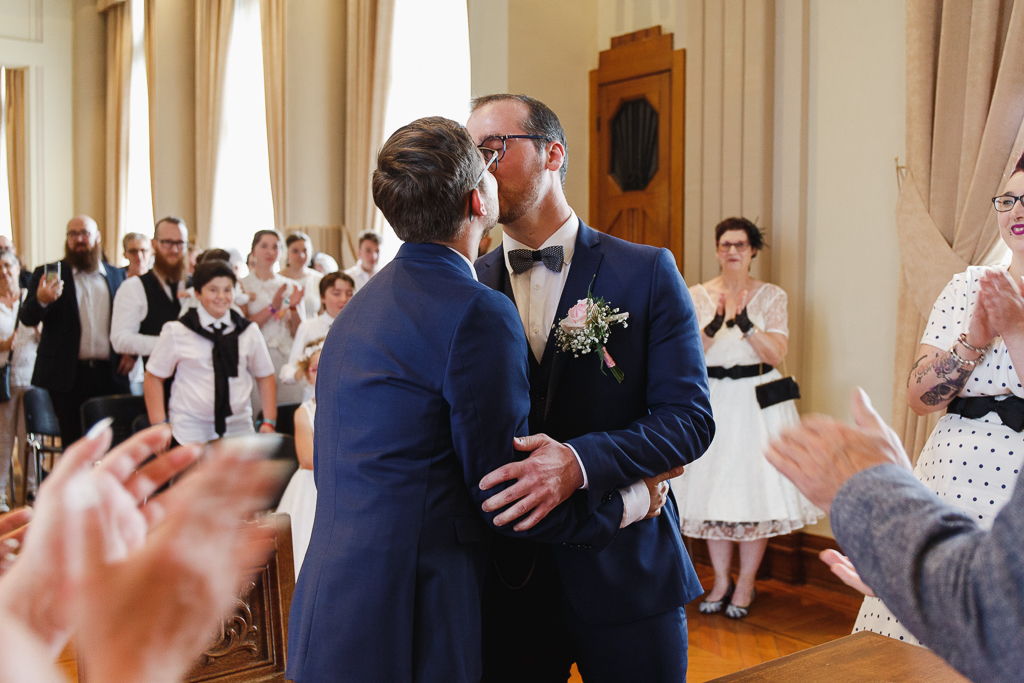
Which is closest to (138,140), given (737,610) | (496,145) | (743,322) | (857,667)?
(743,322)

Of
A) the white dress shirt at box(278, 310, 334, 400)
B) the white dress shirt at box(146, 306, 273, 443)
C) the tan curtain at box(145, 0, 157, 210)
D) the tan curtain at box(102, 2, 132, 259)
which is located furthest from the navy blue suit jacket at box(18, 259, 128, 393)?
the tan curtain at box(102, 2, 132, 259)

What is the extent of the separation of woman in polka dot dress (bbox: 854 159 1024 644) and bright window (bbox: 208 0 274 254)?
849 cm

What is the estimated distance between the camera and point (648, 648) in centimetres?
178

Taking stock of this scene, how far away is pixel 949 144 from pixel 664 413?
295 centimetres

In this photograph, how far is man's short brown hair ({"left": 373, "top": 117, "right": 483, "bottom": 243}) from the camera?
158cm

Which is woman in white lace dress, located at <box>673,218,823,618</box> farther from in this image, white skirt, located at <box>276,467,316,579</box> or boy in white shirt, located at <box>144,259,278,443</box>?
boy in white shirt, located at <box>144,259,278,443</box>

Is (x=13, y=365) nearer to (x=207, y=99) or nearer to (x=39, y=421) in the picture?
(x=39, y=421)

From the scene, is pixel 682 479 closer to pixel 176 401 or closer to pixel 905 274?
pixel 905 274

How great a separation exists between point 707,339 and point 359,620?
10.8 feet

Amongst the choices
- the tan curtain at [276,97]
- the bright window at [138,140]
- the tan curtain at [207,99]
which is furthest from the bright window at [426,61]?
the bright window at [138,140]

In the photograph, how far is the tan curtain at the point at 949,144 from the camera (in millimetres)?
3725

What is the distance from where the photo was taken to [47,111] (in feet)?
40.6

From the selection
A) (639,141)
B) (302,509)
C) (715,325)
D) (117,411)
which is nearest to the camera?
(302,509)

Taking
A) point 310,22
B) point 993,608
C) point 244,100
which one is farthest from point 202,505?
point 244,100
